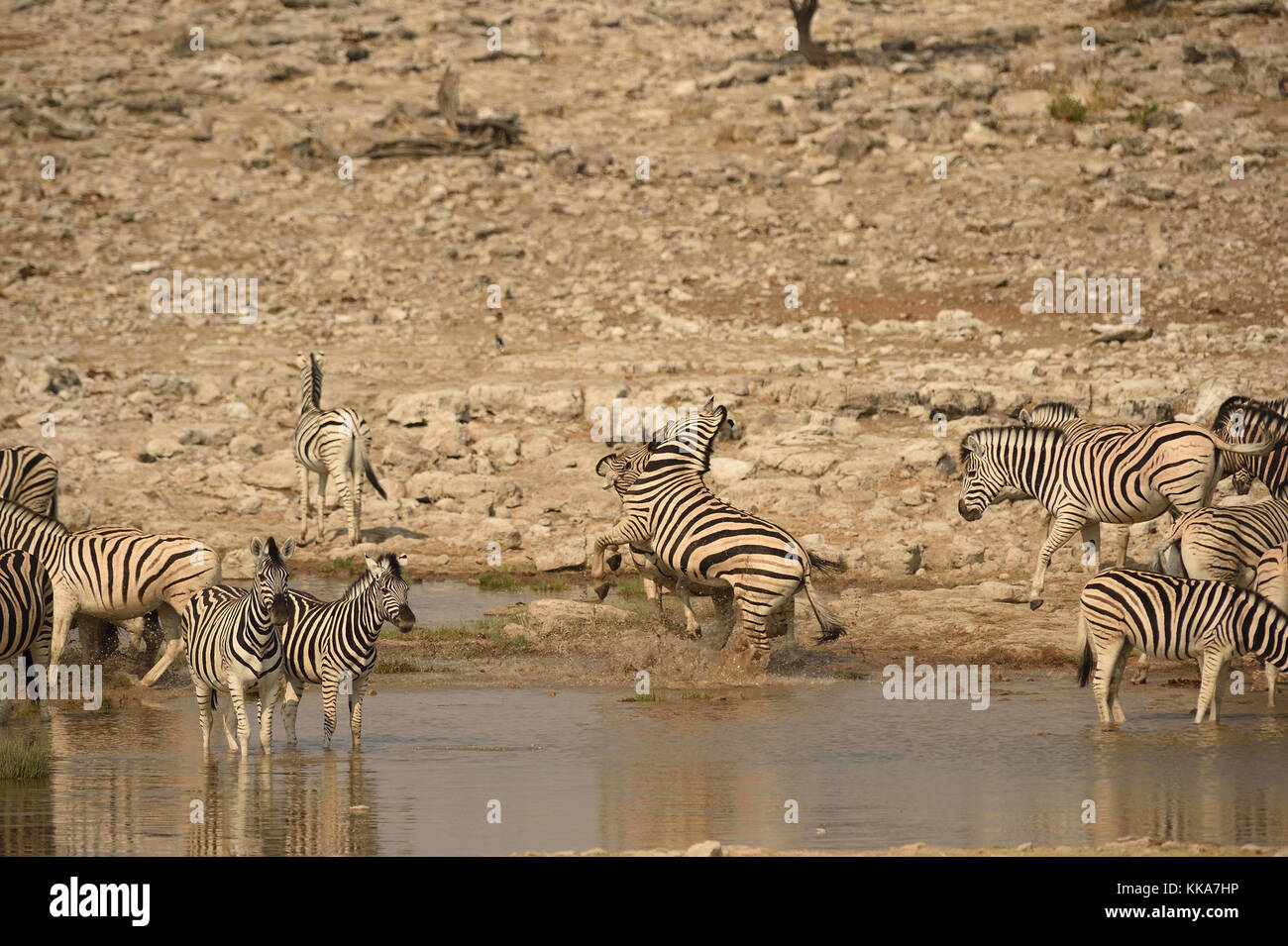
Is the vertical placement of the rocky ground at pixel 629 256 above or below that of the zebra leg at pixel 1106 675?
above

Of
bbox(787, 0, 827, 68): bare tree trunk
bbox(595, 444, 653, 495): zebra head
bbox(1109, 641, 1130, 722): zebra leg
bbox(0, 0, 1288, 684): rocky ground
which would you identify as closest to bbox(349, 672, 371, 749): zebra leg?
bbox(0, 0, 1288, 684): rocky ground

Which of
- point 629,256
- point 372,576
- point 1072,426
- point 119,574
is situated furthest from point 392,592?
point 629,256

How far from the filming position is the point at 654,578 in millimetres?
13016

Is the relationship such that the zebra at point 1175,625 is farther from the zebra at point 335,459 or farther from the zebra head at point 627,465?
the zebra at point 335,459

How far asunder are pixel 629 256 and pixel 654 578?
13.5 m

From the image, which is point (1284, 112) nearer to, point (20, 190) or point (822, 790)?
point (20, 190)

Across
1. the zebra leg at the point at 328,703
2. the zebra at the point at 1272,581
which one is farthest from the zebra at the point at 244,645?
the zebra at the point at 1272,581

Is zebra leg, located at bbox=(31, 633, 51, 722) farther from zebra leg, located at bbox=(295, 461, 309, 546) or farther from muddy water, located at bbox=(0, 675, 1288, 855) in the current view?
zebra leg, located at bbox=(295, 461, 309, 546)

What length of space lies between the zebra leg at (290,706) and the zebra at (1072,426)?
6780 mm

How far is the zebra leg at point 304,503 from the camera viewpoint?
16844 millimetres

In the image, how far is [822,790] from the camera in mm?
8930

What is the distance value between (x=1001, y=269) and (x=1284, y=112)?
8662 mm

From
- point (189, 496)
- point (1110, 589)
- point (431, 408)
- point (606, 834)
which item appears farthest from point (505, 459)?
point (606, 834)

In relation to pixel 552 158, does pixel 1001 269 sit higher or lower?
lower
